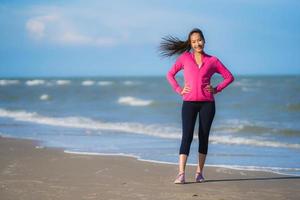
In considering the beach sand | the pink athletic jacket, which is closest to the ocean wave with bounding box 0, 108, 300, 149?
the beach sand

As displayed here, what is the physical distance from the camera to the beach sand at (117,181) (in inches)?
218

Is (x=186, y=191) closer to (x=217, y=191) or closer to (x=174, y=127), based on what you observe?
(x=217, y=191)

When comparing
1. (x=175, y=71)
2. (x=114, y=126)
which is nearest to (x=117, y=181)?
(x=175, y=71)

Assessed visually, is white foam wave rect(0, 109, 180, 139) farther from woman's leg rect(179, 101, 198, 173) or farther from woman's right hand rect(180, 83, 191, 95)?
woman's right hand rect(180, 83, 191, 95)

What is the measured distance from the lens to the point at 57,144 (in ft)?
35.0

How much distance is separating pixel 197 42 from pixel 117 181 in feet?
6.05

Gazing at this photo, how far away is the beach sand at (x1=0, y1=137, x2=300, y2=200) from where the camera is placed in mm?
5543

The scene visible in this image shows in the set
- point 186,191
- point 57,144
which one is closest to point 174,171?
point 186,191

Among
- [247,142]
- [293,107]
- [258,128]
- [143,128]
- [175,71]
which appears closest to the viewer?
[175,71]

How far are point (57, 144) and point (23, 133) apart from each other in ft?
9.35

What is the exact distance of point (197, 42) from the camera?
20.5ft

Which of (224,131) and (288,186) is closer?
(288,186)

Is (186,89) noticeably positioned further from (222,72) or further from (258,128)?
(258,128)

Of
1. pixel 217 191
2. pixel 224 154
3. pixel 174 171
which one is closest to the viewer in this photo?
pixel 217 191
